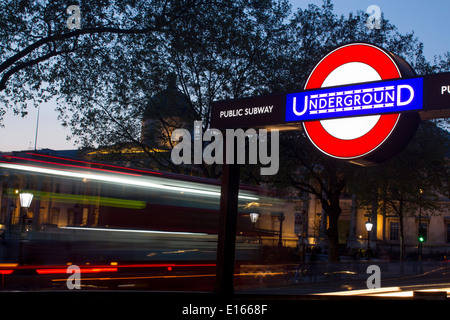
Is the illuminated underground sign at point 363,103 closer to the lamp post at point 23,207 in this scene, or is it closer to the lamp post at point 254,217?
the lamp post at point 23,207

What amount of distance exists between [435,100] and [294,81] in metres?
19.8

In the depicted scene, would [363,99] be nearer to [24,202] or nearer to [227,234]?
[227,234]

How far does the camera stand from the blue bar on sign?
3369 mm

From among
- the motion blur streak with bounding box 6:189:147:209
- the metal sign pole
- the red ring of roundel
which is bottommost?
the metal sign pole

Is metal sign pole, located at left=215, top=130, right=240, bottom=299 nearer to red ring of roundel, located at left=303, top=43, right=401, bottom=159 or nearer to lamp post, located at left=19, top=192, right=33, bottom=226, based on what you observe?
red ring of roundel, located at left=303, top=43, right=401, bottom=159

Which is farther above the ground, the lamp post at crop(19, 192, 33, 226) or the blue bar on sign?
the blue bar on sign

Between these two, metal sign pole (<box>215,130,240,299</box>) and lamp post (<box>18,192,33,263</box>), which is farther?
lamp post (<box>18,192,33,263</box>)

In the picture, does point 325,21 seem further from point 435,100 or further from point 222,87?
point 435,100

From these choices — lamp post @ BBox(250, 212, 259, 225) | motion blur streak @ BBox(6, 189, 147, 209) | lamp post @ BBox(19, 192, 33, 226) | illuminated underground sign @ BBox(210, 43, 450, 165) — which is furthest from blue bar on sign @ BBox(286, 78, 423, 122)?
lamp post @ BBox(250, 212, 259, 225)

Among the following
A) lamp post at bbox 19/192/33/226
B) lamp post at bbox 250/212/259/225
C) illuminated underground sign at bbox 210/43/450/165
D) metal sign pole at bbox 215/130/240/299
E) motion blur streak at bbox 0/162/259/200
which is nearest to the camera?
illuminated underground sign at bbox 210/43/450/165

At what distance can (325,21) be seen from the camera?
25000mm

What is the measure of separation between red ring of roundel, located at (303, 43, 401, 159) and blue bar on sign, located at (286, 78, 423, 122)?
67mm

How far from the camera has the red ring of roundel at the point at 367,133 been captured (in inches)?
135

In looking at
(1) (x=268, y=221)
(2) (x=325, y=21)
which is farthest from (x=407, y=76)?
(2) (x=325, y=21)
